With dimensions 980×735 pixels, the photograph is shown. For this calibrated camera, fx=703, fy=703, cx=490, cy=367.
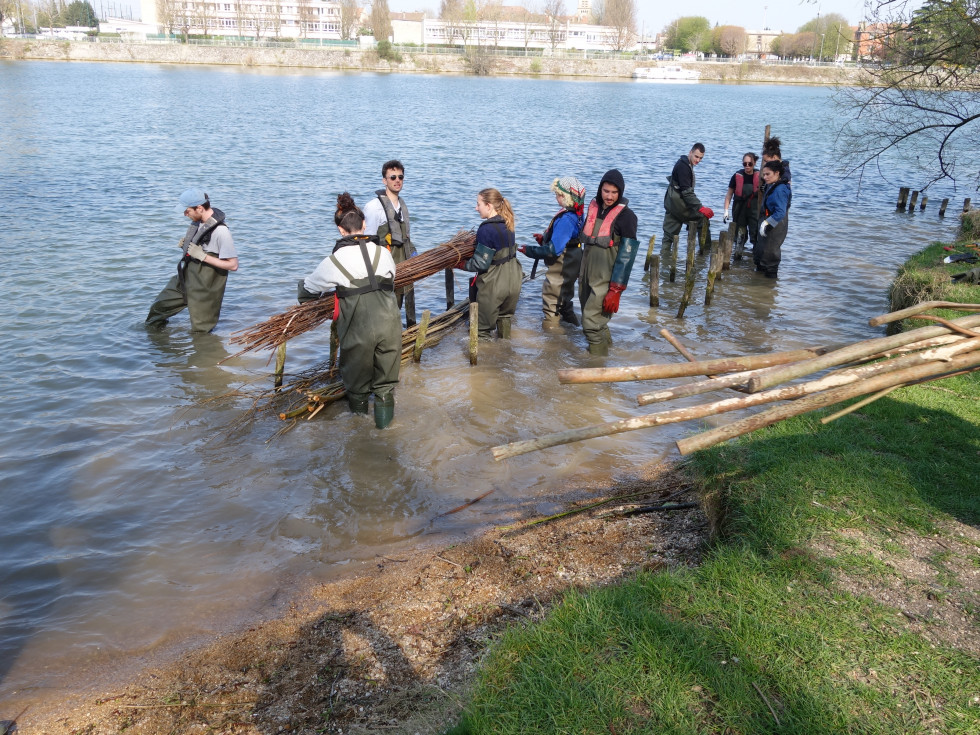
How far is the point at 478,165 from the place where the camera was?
91.1ft

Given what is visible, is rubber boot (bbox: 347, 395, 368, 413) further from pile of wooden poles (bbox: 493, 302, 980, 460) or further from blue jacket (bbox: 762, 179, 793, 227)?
blue jacket (bbox: 762, 179, 793, 227)

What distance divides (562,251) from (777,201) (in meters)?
5.41

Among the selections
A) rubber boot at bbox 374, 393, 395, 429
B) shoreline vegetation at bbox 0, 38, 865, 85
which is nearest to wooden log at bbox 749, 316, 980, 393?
rubber boot at bbox 374, 393, 395, 429

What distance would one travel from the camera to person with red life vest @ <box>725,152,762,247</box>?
1456 centimetres

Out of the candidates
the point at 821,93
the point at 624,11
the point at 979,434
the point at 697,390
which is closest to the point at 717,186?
the point at 979,434

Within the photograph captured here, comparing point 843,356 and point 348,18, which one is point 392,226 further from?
point 348,18

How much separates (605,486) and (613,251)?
3.57 metres

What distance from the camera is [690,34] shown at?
14100 centimetres

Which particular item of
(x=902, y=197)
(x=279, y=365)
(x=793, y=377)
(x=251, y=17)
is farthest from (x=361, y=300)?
(x=251, y=17)

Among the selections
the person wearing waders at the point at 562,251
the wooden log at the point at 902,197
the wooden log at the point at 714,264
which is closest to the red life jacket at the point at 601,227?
the person wearing waders at the point at 562,251

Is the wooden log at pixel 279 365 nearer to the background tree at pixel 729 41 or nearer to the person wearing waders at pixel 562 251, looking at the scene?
the person wearing waders at pixel 562 251

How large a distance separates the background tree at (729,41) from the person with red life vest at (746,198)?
135325 millimetres

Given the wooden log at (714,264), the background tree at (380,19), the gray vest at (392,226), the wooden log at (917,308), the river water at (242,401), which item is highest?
the background tree at (380,19)

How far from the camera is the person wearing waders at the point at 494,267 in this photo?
29.1 ft
